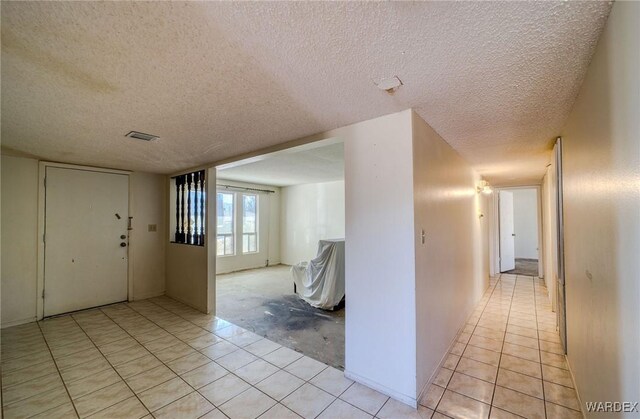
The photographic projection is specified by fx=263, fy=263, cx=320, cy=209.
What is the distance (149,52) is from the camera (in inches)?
50.4

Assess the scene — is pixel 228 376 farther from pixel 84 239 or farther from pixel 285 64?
pixel 84 239

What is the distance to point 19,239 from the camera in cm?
340

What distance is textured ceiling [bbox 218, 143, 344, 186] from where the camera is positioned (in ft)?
12.4

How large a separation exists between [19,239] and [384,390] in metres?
4.70

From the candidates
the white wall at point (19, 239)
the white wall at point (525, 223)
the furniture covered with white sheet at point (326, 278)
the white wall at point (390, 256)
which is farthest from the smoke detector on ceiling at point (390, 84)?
the white wall at point (525, 223)

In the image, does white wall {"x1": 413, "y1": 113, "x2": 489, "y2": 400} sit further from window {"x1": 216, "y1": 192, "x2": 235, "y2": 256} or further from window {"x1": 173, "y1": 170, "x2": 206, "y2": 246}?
window {"x1": 216, "y1": 192, "x2": 235, "y2": 256}

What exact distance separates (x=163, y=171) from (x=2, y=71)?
3.19 m

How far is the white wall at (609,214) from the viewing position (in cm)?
94

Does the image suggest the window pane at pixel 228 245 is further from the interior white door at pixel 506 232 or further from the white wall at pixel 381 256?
the interior white door at pixel 506 232

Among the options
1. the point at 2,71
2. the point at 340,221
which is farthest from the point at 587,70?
the point at 340,221

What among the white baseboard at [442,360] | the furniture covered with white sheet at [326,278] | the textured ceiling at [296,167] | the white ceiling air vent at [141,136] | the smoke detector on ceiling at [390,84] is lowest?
the white baseboard at [442,360]

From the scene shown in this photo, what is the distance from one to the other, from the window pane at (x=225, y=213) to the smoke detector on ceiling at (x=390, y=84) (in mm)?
5416

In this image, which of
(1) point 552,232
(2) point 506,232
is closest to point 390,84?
(1) point 552,232

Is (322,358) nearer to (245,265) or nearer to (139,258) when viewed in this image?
(139,258)
